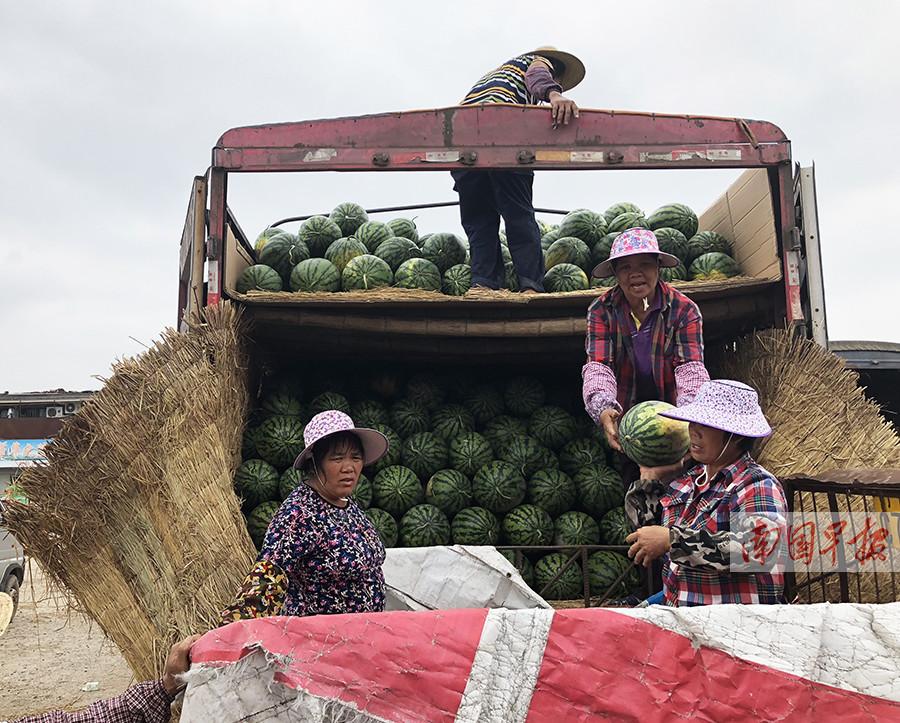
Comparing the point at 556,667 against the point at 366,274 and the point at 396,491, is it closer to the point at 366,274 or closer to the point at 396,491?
the point at 396,491

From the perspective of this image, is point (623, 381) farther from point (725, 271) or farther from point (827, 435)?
point (725, 271)

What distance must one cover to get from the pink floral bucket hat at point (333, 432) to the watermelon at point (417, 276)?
2.70 meters

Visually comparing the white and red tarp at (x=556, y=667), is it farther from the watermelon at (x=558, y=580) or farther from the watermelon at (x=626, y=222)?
the watermelon at (x=626, y=222)

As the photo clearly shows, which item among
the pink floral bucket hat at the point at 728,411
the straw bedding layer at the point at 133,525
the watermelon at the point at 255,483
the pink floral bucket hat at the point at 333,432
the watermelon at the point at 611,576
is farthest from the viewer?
the watermelon at the point at 255,483

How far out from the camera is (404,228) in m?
6.88

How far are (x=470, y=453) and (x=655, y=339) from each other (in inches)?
63.0

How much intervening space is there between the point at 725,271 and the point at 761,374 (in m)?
1.15

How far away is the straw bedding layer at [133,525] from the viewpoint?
11.3 ft

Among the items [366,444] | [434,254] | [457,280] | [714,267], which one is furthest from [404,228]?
[366,444]

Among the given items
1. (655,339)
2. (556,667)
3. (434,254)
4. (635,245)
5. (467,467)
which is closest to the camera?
(556,667)

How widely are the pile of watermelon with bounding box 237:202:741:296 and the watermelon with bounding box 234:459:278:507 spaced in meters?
1.35

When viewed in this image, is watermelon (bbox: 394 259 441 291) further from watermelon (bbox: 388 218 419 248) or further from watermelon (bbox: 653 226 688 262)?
watermelon (bbox: 653 226 688 262)

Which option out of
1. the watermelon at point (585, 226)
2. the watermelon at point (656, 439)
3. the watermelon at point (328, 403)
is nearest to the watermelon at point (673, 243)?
the watermelon at point (585, 226)

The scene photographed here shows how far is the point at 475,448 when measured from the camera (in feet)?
17.7
